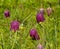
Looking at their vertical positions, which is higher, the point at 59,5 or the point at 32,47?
the point at 59,5

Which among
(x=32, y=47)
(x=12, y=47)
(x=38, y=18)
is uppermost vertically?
(x=38, y=18)

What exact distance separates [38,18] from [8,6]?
1.32 metres

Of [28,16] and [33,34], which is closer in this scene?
[33,34]

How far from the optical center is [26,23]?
310 cm

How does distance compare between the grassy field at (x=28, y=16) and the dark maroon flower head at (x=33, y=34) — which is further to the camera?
the grassy field at (x=28, y=16)

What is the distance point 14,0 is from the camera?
3.67 m

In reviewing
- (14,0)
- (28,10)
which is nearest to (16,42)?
(28,10)

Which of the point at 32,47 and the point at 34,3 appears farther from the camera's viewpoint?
the point at 34,3

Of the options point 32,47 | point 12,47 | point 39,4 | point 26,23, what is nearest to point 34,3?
point 39,4

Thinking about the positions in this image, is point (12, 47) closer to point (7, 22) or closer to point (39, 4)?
point (7, 22)

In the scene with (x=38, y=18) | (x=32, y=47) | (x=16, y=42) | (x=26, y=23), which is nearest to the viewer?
(x=16, y=42)

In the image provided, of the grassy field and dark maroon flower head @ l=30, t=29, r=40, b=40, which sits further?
the grassy field

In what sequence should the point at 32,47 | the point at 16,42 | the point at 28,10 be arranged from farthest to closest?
the point at 28,10
the point at 32,47
the point at 16,42

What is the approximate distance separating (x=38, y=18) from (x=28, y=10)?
1197mm
